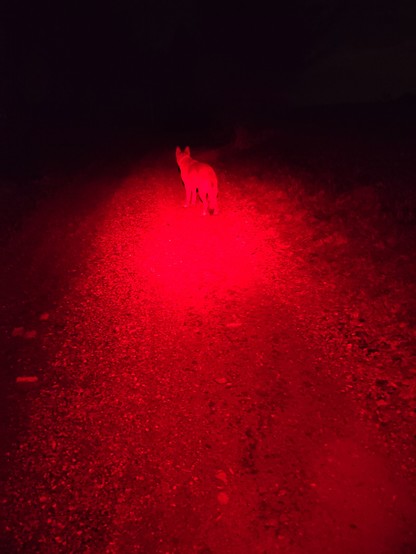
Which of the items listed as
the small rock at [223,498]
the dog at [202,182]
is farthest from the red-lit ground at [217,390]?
the dog at [202,182]

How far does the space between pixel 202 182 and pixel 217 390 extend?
6064 mm

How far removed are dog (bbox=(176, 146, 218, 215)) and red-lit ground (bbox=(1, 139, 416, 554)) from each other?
1.01 m

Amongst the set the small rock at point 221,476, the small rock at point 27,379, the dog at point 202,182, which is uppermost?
the dog at point 202,182

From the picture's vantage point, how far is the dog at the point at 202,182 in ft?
32.6

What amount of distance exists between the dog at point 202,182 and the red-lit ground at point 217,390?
101 centimetres

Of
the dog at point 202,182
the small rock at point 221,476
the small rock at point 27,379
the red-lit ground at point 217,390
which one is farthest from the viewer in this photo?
the dog at point 202,182

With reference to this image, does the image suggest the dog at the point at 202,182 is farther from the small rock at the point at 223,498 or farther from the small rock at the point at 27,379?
the small rock at the point at 223,498

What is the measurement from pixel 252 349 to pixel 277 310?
1088 millimetres

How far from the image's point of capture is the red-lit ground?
3.79 meters

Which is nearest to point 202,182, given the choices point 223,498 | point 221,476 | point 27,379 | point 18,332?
point 18,332

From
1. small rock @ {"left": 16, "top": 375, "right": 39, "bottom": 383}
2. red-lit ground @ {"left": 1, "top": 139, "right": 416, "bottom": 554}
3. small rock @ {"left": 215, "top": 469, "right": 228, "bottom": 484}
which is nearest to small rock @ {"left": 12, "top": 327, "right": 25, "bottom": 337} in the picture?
red-lit ground @ {"left": 1, "top": 139, "right": 416, "bottom": 554}

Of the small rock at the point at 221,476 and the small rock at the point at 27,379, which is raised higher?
the small rock at the point at 27,379

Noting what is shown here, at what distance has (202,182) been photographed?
10.0 m

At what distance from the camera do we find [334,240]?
8.55 metres
